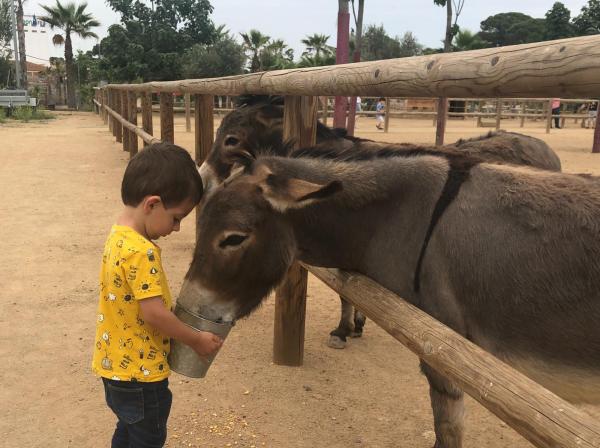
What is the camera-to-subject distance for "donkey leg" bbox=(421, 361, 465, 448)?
2.25m

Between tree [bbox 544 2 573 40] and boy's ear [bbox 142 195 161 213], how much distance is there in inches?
2079

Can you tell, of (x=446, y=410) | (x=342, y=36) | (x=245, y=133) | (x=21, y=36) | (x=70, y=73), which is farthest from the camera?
(x=70, y=73)

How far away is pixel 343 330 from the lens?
402 centimetres

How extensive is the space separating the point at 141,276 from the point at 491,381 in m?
1.17

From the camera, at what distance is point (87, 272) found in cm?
518

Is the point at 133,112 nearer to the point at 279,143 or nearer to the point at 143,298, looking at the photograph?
the point at 279,143

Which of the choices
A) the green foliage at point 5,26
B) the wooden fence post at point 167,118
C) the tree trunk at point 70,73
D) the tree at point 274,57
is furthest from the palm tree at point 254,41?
the wooden fence post at point 167,118

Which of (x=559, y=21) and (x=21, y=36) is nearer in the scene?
(x=21, y=36)

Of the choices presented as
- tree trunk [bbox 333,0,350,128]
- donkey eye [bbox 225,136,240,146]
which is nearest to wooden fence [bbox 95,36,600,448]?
donkey eye [bbox 225,136,240,146]

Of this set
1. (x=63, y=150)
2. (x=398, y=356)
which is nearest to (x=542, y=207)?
(x=398, y=356)

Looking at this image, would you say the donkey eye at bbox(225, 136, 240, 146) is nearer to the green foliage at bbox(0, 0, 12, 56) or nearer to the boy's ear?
the boy's ear

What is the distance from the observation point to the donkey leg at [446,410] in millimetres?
2254

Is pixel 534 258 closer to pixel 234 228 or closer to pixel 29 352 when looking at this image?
pixel 234 228

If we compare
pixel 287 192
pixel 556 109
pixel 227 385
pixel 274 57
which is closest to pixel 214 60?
pixel 274 57
